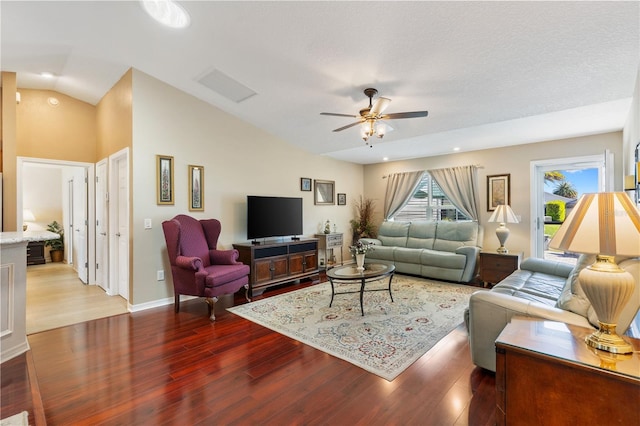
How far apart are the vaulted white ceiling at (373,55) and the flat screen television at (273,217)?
1435 mm

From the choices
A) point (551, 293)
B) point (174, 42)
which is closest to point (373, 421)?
point (551, 293)

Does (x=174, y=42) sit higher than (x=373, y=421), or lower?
higher

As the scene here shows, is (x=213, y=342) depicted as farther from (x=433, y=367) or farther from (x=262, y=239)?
(x=262, y=239)

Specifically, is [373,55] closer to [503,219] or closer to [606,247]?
[606,247]

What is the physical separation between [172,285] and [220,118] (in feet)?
8.56

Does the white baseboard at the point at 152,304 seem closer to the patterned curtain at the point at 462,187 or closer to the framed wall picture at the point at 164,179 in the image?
the framed wall picture at the point at 164,179

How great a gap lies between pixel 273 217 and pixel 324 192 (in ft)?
5.83

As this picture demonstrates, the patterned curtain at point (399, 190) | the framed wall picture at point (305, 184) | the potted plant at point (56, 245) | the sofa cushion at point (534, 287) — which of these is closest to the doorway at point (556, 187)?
the sofa cushion at point (534, 287)

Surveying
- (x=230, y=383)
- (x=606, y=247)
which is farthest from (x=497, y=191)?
(x=230, y=383)

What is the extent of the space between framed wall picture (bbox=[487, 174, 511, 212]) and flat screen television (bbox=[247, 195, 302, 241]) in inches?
141

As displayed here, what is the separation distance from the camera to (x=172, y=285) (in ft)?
13.3

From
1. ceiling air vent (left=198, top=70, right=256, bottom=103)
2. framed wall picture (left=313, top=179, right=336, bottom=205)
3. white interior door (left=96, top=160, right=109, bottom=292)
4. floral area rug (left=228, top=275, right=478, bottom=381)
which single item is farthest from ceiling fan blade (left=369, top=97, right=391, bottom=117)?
white interior door (left=96, top=160, right=109, bottom=292)

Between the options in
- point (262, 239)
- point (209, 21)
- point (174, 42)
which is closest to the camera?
point (209, 21)

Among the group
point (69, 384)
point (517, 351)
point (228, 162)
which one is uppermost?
point (228, 162)
